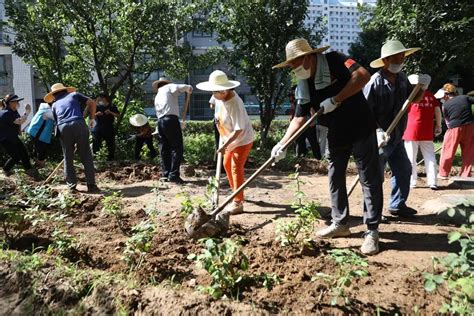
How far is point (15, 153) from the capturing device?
830 centimetres

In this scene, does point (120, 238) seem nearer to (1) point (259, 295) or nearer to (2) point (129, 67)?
(1) point (259, 295)

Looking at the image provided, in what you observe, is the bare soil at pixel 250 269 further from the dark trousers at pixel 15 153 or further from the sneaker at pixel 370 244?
the dark trousers at pixel 15 153

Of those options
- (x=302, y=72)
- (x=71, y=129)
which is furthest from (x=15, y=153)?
(x=302, y=72)

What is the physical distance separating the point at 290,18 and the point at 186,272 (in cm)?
820

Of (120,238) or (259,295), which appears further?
(120,238)

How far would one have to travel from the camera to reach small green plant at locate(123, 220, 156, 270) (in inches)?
127

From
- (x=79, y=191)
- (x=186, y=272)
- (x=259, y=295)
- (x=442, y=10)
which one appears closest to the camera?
(x=259, y=295)

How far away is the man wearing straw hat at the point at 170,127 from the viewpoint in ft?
22.8

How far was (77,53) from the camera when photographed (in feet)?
34.7

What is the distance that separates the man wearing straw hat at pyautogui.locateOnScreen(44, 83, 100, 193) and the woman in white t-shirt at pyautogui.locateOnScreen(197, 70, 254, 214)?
2451mm

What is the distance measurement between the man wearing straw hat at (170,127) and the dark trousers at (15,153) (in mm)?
3100

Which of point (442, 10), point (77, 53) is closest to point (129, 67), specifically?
point (77, 53)

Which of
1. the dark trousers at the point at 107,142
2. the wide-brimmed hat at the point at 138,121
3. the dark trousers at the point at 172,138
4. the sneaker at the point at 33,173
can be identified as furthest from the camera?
the dark trousers at the point at 107,142

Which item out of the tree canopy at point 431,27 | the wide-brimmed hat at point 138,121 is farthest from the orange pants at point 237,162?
the tree canopy at point 431,27
